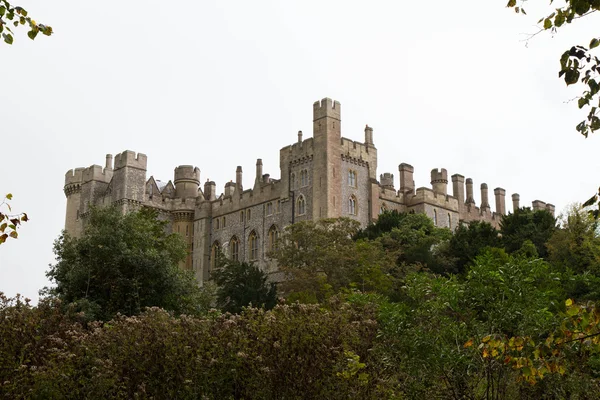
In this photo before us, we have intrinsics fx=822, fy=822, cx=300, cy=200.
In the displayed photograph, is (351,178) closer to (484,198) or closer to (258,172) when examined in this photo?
(258,172)

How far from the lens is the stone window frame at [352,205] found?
48.6 m

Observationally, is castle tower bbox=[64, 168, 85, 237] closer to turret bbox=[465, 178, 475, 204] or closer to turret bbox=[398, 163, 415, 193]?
turret bbox=[398, 163, 415, 193]

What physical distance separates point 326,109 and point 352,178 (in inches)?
174

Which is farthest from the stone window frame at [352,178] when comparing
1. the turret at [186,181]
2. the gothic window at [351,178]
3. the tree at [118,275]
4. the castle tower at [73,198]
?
the tree at [118,275]

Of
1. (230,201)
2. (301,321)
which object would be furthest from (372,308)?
(230,201)

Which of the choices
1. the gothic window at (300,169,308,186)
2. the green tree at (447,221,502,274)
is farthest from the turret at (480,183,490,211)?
the green tree at (447,221,502,274)

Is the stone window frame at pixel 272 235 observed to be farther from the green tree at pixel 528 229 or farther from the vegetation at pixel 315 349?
the vegetation at pixel 315 349

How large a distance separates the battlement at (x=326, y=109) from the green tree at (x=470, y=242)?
1263cm

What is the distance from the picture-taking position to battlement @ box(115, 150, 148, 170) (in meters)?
55.4

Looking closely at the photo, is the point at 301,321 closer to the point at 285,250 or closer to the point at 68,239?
the point at 68,239

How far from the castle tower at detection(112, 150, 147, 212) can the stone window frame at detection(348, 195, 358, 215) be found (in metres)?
15.2

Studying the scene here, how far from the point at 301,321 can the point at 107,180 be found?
48.4 meters

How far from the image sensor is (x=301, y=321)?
12.3 m

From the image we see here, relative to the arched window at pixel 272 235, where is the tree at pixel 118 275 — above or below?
below
